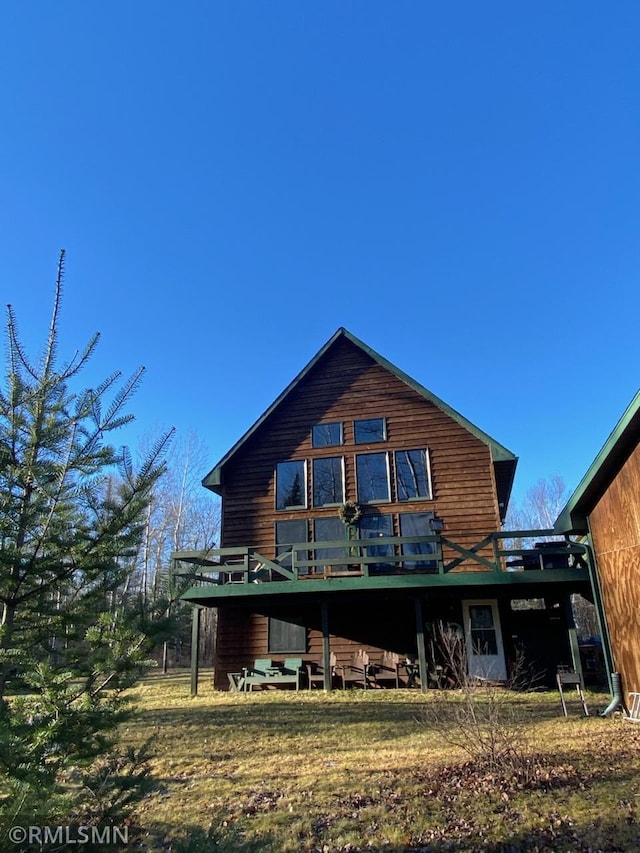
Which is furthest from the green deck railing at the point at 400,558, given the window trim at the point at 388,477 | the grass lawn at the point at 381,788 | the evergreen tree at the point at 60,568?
the evergreen tree at the point at 60,568

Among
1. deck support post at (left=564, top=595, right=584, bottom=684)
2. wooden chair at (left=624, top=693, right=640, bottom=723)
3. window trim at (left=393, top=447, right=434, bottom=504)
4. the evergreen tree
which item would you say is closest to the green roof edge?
window trim at (left=393, top=447, right=434, bottom=504)

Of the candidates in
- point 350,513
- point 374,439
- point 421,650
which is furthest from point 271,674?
point 374,439

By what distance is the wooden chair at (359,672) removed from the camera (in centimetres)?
1388

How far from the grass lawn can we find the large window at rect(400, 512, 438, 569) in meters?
5.36

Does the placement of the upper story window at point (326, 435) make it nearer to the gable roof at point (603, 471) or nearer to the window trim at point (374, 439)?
the window trim at point (374, 439)

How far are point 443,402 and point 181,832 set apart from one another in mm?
12655

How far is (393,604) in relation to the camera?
15.3m

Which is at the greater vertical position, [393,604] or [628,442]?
[628,442]

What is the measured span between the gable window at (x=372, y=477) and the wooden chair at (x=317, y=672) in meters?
4.34

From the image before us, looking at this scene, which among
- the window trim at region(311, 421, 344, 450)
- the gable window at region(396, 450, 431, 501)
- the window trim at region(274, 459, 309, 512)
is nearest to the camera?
the gable window at region(396, 450, 431, 501)

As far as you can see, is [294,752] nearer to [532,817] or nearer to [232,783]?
[232,783]

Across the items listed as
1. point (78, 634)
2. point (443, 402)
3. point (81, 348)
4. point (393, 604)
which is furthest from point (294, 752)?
point (443, 402)

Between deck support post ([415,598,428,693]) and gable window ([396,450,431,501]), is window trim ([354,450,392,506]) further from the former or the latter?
deck support post ([415,598,428,693])

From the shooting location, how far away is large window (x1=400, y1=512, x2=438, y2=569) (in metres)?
15.1
